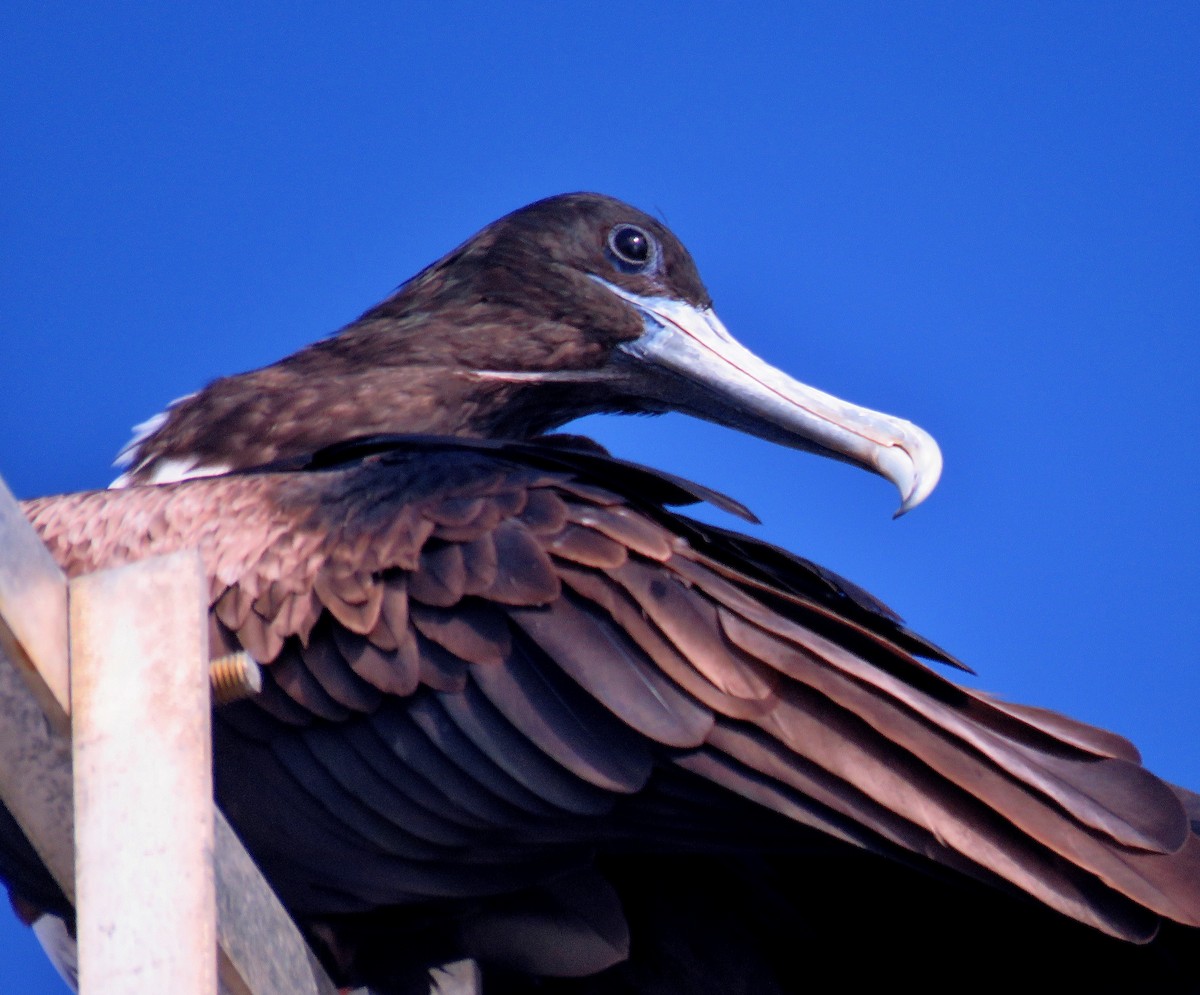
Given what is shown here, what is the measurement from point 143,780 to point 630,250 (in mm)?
3588

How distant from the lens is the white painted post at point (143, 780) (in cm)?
214

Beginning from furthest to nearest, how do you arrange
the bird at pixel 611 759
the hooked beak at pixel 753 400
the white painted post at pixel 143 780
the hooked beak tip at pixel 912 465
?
the hooked beak at pixel 753 400 → the hooked beak tip at pixel 912 465 → the bird at pixel 611 759 → the white painted post at pixel 143 780

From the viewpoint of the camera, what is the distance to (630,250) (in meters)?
Answer: 5.59

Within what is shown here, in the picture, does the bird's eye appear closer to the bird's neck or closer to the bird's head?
the bird's head

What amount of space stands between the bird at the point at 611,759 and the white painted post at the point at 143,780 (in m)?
1.16

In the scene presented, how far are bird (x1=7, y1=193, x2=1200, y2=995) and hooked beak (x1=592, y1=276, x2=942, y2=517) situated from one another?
0.62 m

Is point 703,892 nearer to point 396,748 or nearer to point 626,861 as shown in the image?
point 626,861

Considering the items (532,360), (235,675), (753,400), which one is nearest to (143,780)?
(235,675)

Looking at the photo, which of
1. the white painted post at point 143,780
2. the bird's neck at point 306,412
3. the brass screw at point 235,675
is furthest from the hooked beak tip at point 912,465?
the white painted post at point 143,780

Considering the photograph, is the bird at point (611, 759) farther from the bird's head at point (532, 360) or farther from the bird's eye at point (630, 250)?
the bird's eye at point (630, 250)

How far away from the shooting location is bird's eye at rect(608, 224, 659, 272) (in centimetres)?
559

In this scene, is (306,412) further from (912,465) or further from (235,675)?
(235,675)

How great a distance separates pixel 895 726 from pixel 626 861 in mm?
735

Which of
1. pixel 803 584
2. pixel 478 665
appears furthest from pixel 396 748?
pixel 803 584
